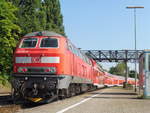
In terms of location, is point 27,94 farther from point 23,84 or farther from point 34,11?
point 34,11

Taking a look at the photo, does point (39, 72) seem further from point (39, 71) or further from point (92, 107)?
point (92, 107)

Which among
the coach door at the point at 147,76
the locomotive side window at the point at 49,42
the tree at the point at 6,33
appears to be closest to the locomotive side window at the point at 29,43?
the locomotive side window at the point at 49,42

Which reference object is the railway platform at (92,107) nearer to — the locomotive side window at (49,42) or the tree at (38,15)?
the locomotive side window at (49,42)

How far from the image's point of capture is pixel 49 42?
16.9m

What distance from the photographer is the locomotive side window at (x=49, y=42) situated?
16.7 meters

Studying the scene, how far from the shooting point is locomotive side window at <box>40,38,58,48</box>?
659 inches

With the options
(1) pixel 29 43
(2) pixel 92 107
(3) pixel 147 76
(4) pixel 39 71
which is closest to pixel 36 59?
(4) pixel 39 71

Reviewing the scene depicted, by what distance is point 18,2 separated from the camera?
39.4 meters

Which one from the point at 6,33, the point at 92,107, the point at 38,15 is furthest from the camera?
the point at 38,15

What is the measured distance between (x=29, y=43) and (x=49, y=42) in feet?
3.53

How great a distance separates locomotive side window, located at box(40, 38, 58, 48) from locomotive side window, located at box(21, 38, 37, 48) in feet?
1.41

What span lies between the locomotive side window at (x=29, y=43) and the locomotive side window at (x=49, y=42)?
16.9 inches

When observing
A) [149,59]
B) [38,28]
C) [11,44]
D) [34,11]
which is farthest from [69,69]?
[34,11]

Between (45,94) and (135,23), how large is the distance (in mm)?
26207
